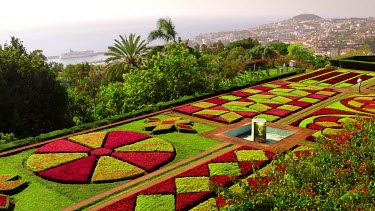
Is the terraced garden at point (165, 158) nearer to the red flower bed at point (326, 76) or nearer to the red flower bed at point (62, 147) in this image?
the red flower bed at point (62, 147)

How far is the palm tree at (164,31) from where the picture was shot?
45.5 meters

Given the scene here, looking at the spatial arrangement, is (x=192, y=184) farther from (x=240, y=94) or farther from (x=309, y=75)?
(x=309, y=75)

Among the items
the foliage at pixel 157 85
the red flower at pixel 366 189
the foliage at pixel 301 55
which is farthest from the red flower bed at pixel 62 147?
the foliage at pixel 301 55

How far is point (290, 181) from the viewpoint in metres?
7.40

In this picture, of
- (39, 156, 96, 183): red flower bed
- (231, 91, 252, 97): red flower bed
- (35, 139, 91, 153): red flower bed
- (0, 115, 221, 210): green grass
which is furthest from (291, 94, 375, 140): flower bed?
(35, 139, 91, 153): red flower bed

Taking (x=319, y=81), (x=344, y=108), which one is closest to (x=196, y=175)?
(x=344, y=108)

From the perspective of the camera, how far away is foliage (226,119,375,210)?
6375mm

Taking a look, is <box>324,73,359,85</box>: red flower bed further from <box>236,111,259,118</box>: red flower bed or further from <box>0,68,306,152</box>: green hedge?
<box>236,111,259,118</box>: red flower bed

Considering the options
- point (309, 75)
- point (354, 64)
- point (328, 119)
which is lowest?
point (328, 119)

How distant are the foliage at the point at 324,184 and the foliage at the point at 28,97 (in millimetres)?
21326

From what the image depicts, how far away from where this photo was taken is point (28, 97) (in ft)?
84.7

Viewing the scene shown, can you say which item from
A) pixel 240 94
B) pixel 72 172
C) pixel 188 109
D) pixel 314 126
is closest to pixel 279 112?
pixel 314 126

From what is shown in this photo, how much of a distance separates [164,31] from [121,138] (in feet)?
93.8

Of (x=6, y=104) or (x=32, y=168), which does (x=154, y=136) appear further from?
(x=6, y=104)
